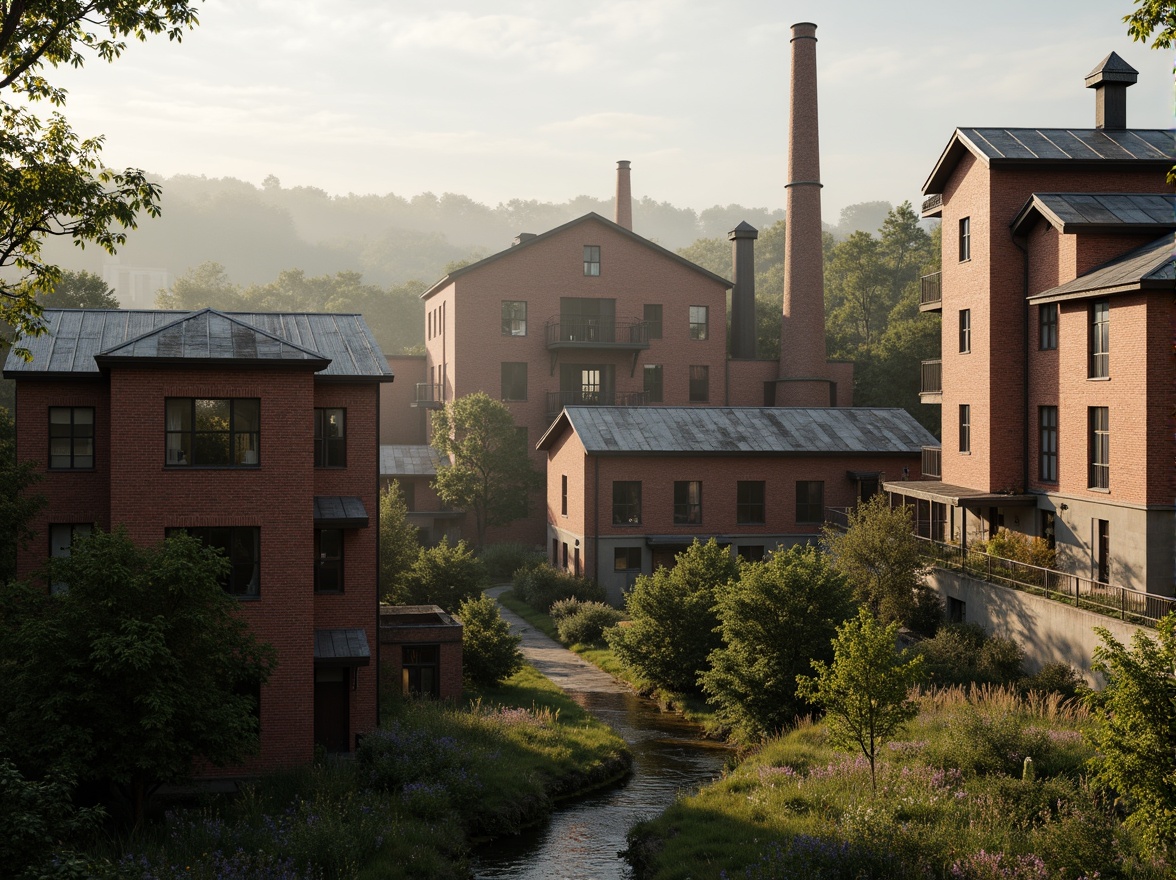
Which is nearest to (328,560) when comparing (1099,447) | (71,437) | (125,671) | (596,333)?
(71,437)

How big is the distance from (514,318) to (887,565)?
97.8 feet

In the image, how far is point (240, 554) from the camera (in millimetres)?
21188

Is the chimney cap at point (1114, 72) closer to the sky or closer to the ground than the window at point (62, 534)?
closer to the sky

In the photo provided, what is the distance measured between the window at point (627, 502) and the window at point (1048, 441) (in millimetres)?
15338

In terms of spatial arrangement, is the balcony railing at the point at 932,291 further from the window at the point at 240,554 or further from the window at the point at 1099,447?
the window at the point at 240,554

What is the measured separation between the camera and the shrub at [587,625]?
35656 millimetres

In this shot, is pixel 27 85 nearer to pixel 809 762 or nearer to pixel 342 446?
pixel 342 446

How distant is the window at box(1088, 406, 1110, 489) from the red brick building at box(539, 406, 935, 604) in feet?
44.5

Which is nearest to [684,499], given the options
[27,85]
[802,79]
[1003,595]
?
[1003,595]

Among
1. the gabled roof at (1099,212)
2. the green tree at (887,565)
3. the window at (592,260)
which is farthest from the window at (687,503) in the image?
the window at (592,260)

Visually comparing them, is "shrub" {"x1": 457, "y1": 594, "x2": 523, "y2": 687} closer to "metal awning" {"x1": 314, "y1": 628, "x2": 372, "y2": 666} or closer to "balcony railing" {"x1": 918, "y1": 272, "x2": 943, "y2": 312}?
"metal awning" {"x1": 314, "y1": 628, "x2": 372, "y2": 666}

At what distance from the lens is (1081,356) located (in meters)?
28.9

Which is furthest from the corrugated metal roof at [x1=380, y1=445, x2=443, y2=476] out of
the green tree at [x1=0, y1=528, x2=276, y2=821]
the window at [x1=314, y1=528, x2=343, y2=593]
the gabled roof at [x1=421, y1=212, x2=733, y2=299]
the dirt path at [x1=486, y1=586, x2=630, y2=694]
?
the green tree at [x1=0, y1=528, x2=276, y2=821]

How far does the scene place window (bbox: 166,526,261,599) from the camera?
69.1ft
